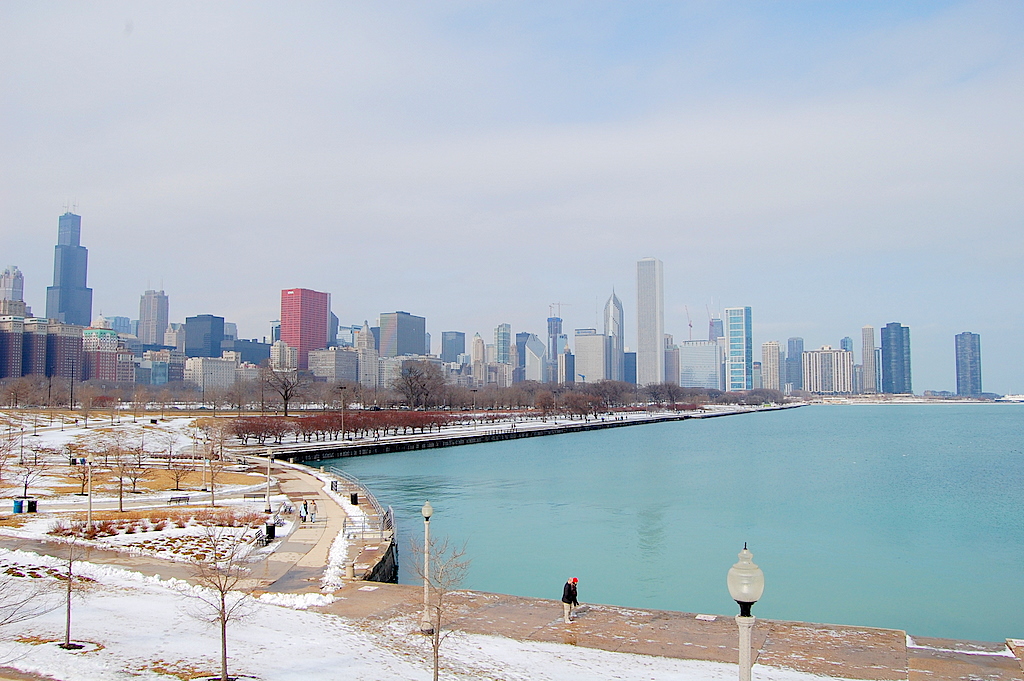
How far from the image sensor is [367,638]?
16.0 m

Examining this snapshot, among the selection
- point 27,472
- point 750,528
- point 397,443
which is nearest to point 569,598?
point 750,528

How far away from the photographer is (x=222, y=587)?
14.5 m

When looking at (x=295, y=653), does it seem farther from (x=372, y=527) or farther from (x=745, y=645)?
(x=372, y=527)

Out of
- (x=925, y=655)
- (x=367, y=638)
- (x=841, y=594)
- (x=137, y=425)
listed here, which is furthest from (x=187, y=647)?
(x=137, y=425)

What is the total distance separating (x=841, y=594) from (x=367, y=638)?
18.6 m

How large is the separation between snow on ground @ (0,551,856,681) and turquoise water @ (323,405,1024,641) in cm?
1101

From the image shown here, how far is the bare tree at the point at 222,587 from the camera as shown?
13914 mm

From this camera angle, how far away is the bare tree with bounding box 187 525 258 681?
45.6 feet

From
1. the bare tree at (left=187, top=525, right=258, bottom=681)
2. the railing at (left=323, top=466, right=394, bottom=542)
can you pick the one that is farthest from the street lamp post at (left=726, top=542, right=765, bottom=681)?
the railing at (left=323, top=466, right=394, bottom=542)

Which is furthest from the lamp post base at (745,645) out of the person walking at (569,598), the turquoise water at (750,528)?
the turquoise water at (750,528)

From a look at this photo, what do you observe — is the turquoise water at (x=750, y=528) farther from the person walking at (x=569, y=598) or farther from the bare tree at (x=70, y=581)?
the bare tree at (x=70, y=581)

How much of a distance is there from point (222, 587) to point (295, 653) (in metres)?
1.94

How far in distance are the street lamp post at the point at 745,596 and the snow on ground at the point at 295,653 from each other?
661cm

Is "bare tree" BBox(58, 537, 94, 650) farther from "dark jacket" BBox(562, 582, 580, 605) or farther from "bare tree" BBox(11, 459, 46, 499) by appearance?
"bare tree" BBox(11, 459, 46, 499)
